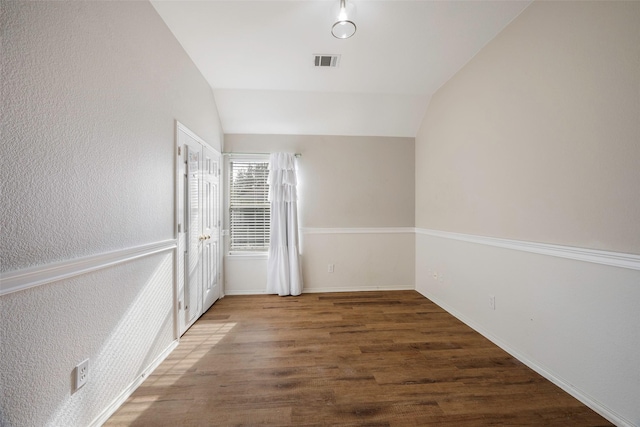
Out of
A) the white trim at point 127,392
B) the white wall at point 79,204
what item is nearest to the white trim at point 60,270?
the white wall at point 79,204

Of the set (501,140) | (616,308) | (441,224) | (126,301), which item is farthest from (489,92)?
(126,301)

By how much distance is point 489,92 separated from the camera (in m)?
2.39

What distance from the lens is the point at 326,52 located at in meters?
2.46

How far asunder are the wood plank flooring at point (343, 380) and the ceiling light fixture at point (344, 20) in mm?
2615

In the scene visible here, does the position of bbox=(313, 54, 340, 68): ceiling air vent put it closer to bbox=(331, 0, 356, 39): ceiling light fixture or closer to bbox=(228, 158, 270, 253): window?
bbox=(331, 0, 356, 39): ceiling light fixture

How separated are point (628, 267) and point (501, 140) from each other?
4.22 ft

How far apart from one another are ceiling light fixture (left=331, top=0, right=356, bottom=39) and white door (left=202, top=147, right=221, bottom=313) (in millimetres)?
1891

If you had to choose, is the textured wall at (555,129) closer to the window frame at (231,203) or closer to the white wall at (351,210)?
the white wall at (351,210)

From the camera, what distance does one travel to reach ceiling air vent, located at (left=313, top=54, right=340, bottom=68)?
2.53 meters

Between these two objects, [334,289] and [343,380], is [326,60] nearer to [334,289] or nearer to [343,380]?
[343,380]

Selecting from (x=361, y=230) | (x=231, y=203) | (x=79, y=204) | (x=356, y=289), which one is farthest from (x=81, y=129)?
(x=356, y=289)

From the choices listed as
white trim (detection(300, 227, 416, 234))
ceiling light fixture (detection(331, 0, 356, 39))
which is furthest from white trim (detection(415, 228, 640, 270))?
ceiling light fixture (detection(331, 0, 356, 39))

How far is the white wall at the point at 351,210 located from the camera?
3.84m

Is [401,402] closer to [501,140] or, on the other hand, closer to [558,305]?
[558,305]
